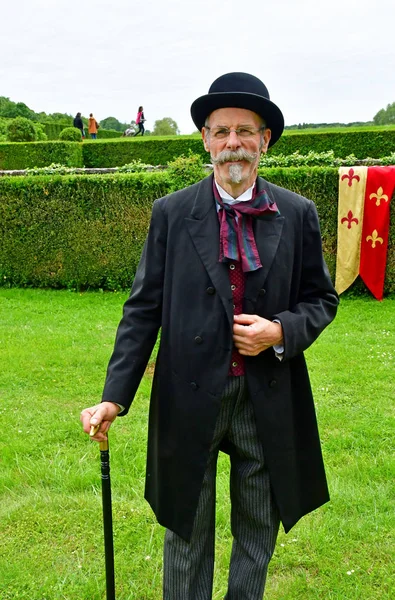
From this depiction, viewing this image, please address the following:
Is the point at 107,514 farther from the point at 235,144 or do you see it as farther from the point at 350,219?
the point at 350,219

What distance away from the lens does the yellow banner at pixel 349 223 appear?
24.7 ft

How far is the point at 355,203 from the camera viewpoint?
7586 millimetres

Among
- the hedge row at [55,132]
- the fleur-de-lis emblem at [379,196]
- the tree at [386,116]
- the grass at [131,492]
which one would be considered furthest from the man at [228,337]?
the tree at [386,116]

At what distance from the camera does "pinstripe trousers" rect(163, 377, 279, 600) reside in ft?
6.44

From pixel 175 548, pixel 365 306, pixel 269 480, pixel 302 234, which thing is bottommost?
pixel 365 306

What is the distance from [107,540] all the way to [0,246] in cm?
753

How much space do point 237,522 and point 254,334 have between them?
2.75 ft

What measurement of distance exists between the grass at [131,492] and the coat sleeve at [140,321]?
1.27 metres

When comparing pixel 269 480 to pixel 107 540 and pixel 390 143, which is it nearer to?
pixel 107 540

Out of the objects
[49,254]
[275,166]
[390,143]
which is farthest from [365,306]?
[390,143]

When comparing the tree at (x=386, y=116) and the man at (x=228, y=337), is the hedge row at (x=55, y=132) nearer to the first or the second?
the tree at (x=386, y=116)

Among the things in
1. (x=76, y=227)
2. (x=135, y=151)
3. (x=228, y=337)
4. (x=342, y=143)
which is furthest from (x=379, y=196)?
(x=135, y=151)

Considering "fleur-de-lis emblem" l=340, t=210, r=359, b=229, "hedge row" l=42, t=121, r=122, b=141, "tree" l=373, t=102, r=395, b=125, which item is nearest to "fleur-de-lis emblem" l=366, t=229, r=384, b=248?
"fleur-de-lis emblem" l=340, t=210, r=359, b=229

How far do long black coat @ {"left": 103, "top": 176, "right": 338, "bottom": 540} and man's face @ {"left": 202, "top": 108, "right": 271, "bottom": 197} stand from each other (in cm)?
14
